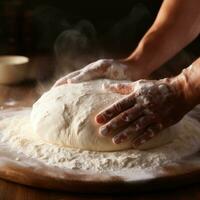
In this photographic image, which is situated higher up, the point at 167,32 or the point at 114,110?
the point at 167,32

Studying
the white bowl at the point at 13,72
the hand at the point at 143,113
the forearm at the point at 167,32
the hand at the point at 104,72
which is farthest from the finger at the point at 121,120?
the white bowl at the point at 13,72

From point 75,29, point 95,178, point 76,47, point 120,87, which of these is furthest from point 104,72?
point 75,29

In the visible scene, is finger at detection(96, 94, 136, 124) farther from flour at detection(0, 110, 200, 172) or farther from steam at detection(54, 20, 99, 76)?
steam at detection(54, 20, 99, 76)

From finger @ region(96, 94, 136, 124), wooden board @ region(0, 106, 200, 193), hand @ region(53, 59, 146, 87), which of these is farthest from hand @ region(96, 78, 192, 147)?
hand @ region(53, 59, 146, 87)

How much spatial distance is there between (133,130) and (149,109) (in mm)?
66

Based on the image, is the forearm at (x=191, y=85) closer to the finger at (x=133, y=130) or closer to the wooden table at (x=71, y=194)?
the finger at (x=133, y=130)

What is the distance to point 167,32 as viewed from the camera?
5.15 ft

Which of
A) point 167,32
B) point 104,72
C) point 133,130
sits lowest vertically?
point 133,130

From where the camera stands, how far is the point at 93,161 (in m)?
1.07

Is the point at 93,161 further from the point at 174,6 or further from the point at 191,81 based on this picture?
the point at 174,6

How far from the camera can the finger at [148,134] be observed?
1.09 m

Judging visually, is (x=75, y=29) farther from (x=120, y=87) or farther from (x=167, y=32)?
(x=120, y=87)

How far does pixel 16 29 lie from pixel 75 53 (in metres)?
0.55

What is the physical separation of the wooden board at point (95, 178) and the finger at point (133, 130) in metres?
0.10
